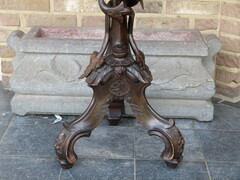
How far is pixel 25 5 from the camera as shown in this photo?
8.75 ft

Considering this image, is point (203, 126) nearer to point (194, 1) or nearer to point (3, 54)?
point (194, 1)

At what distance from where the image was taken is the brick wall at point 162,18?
2.64m

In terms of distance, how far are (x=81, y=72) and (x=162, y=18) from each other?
0.70 meters

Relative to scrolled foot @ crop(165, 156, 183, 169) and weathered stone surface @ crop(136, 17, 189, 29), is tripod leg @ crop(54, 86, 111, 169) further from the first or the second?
weathered stone surface @ crop(136, 17, 189, 29)

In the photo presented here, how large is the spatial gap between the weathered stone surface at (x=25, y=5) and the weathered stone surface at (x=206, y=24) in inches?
38.7

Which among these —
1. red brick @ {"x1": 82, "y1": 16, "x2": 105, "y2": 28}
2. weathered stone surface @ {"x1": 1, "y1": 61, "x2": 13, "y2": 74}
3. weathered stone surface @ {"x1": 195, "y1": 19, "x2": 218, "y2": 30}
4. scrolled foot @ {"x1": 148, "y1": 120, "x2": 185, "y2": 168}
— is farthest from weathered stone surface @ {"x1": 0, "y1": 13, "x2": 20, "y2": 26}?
scrolled foot @ {"x1": 148, "y1": 120, "x2": 185, "y2": 168}

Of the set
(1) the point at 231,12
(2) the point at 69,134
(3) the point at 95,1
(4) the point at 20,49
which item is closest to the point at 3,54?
(4) the point at 20,49

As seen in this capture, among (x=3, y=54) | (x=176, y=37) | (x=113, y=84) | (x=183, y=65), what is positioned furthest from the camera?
(x=3, y=54)

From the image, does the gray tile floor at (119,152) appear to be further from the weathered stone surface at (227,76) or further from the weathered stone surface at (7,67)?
the weathered stone surface at (7,67)

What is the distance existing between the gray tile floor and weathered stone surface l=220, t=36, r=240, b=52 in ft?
1.52

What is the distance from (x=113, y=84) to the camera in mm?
1891

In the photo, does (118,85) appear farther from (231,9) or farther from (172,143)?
(231,9)

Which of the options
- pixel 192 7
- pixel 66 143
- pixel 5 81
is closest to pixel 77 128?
pixel 66 143

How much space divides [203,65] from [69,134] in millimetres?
964
